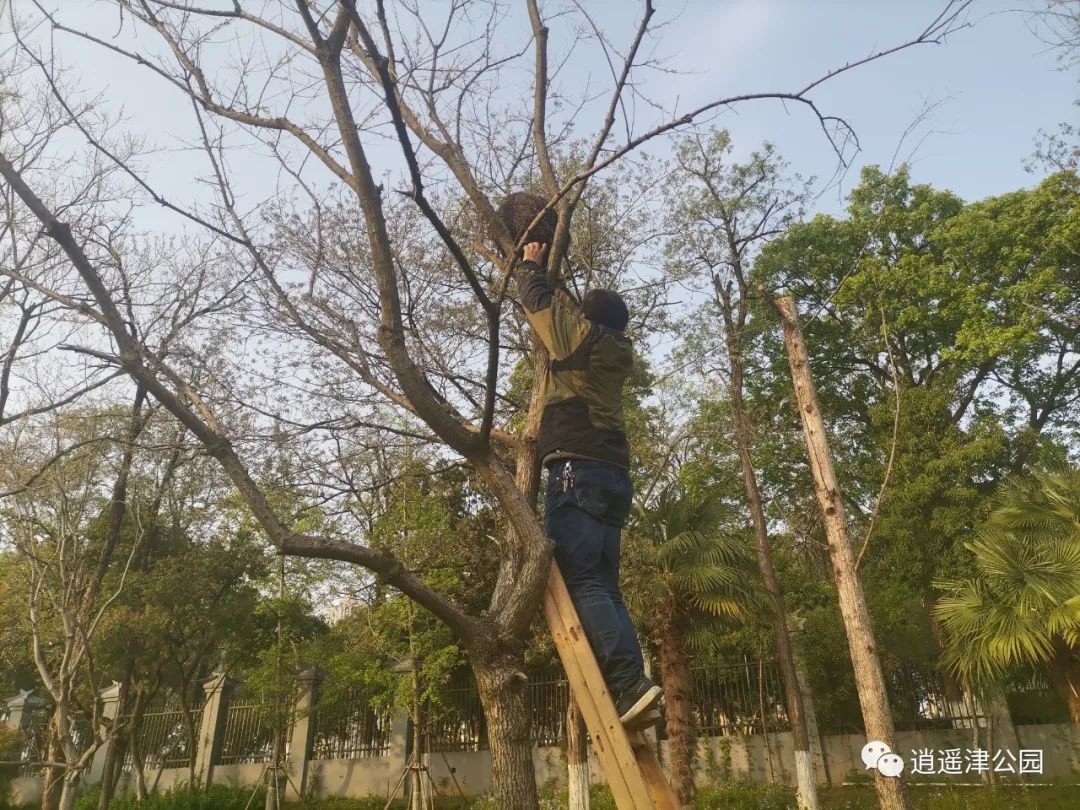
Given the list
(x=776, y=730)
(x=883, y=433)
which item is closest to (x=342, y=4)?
(x=776, y=730)

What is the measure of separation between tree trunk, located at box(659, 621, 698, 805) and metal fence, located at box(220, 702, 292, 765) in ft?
30.1

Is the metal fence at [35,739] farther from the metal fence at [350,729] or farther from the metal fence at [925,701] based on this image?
the metal fence at [925,701]

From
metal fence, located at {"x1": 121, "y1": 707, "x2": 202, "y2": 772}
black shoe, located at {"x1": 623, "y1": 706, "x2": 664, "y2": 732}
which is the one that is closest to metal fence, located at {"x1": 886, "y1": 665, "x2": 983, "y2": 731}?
black shoe, located at {"x1": 623, "y1": 706, "x2": 664, "y2": 732}

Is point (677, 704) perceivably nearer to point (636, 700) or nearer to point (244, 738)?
point (636, 700)

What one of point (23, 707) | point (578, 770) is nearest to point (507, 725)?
point (578, 770)

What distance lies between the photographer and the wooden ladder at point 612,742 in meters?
2.50

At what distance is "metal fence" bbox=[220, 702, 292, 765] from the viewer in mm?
16188

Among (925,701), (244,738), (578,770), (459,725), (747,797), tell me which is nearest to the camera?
(578,770)

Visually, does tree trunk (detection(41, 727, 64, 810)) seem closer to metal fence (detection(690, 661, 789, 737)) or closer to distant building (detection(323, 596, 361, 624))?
distant building (detection(323, 596, 361, 624))

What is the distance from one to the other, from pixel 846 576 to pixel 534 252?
5.85 meters

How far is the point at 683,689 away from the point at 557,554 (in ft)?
28.3

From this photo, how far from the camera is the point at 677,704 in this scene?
10859mm

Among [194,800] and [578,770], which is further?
[194,800]

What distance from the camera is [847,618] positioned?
25.8 feet
